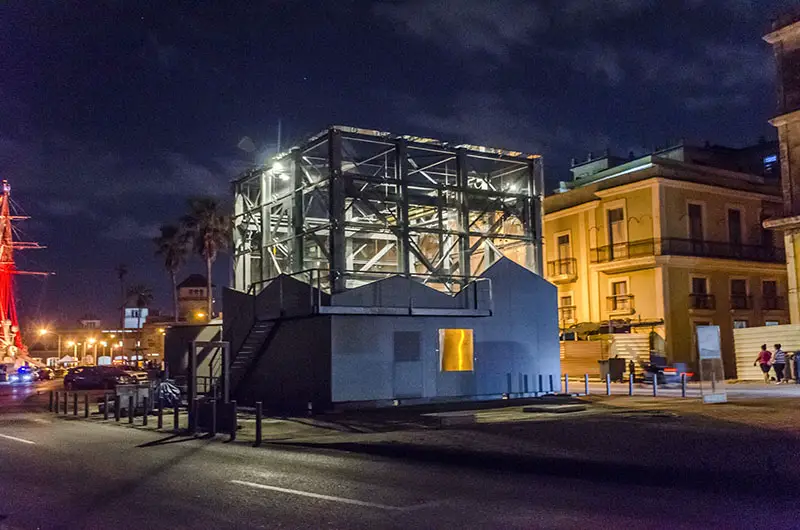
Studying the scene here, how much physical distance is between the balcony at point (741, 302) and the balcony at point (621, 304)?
6.41 metres

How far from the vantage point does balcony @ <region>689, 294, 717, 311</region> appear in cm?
4334

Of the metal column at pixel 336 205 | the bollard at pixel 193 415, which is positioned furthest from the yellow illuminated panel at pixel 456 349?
the bollard at pixel 193 415

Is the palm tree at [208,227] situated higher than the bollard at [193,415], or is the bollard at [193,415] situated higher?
the palm tree at [208,227]

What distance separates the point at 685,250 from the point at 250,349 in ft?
87.0

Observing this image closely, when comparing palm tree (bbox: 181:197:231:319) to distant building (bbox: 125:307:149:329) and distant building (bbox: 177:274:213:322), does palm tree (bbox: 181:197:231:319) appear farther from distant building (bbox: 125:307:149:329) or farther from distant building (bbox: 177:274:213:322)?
distant building (bbox: 177:274:213:322)

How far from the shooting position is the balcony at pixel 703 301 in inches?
1706

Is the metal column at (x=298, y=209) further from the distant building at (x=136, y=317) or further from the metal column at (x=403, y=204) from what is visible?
the distant building at (x=136, y=317)

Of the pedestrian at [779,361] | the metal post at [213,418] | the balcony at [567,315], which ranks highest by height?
the balcony at [567,315]

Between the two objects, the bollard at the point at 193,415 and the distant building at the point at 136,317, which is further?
the distant building at the point at 136,317

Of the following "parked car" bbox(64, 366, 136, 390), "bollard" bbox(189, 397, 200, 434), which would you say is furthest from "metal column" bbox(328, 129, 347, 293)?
"parked car" bbox(64, 366, 136, 390)

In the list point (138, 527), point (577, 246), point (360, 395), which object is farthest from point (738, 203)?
point (138, 527)

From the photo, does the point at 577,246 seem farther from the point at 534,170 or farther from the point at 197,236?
the point at 197,236

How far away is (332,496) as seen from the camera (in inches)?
391

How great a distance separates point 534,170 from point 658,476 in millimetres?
20948
